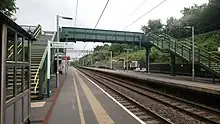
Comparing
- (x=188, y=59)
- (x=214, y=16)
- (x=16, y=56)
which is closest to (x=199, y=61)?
(x=188, y=59)

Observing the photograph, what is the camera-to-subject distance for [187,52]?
97.1ft

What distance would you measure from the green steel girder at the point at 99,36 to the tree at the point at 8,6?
425 inches

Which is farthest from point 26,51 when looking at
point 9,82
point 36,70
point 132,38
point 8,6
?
point 132,38

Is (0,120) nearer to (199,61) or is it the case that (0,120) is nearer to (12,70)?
(12,70)

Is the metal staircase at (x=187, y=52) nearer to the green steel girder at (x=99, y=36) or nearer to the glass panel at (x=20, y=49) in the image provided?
the green steel girder at (x=99, y=36)

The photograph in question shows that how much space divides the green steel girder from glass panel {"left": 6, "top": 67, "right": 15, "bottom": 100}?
3395cm

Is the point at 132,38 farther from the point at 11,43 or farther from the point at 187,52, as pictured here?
the point at 11,43

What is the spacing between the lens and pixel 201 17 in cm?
5469

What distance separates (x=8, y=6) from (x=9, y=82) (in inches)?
1016

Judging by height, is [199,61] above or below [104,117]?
above

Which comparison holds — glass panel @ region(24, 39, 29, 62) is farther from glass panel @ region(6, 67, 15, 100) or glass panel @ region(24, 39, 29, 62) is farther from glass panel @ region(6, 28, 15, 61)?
glass panel @ region(6, 67, 15, 100)

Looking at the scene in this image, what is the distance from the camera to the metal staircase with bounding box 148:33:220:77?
24.6 m

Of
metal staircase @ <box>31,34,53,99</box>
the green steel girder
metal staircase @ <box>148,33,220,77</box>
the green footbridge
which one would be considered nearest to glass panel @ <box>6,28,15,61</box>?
metal staircase @ <box>31,34,53,99</box>

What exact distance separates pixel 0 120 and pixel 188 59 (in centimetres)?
2673
